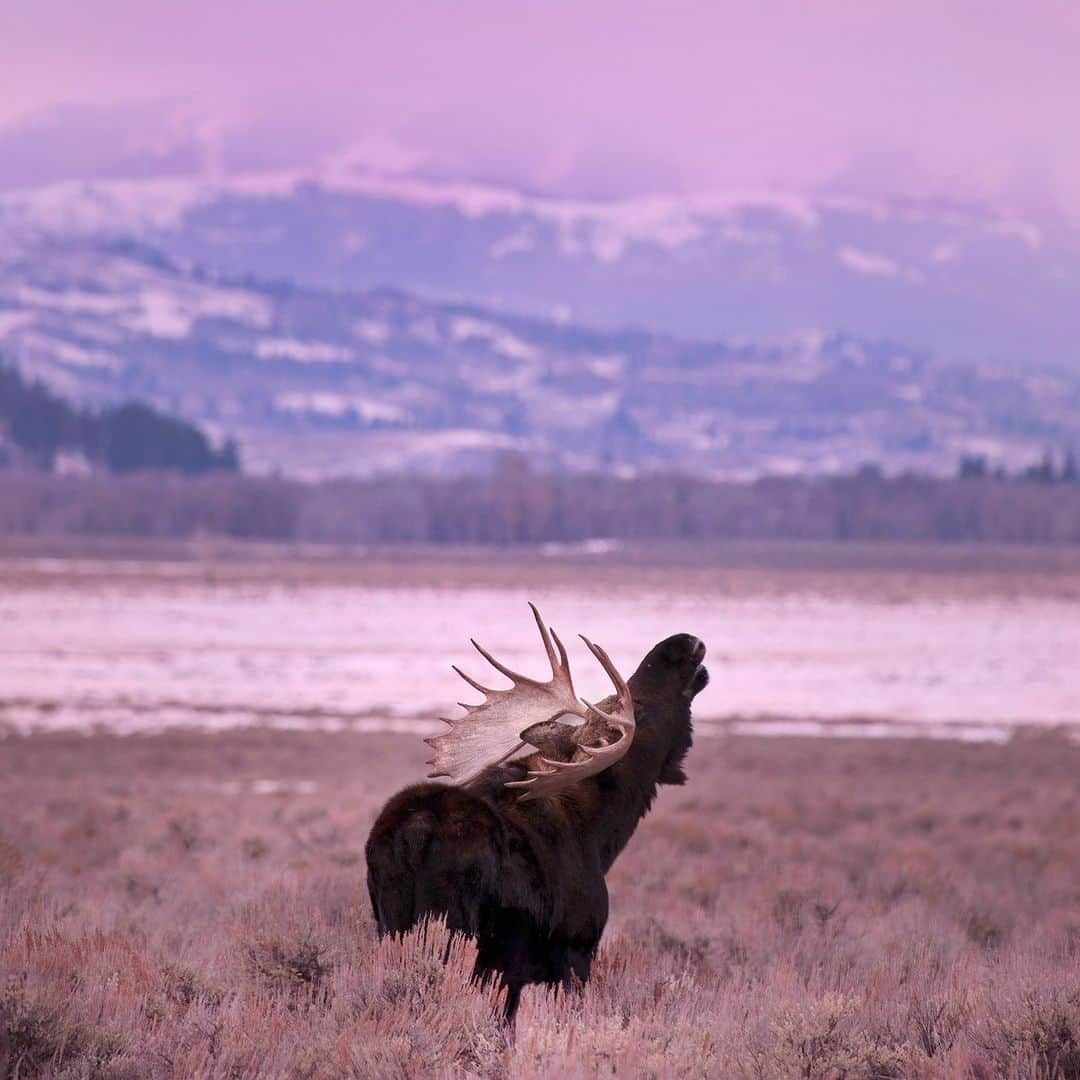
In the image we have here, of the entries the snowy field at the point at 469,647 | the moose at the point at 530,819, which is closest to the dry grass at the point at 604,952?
the moose at the point at 530,819

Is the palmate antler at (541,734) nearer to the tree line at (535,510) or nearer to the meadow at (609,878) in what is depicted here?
the meadow at (609,878)

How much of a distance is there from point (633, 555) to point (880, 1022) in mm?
111979

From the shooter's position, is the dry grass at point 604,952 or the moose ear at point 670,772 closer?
the dry grass at point 604,952

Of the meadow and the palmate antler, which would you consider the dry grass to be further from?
the palmate antler

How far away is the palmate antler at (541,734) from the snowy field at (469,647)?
16.3m

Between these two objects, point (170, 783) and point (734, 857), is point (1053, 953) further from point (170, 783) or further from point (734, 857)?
point (170, 783)

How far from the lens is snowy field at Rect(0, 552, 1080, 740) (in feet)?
106

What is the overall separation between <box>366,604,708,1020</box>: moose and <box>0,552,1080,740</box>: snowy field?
1638cm

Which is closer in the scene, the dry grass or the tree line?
the dry grass

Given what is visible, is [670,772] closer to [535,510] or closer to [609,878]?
[609,878]

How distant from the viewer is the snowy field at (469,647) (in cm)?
3244

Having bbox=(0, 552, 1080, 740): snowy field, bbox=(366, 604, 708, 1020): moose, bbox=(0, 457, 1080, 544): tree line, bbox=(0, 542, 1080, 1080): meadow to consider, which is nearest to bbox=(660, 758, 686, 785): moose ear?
bbox=(366, 604, 708, 1020): moose

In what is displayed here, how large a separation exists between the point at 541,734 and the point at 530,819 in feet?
1.50

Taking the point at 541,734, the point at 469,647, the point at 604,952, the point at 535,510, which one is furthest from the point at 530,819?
the point at 535,510
